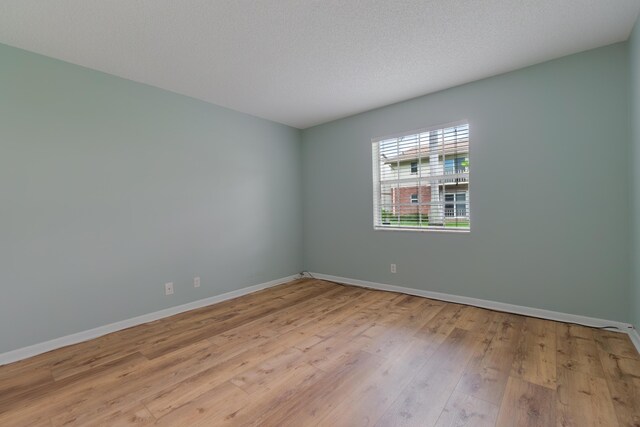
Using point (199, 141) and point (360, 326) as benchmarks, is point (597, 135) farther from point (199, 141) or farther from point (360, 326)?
point (199, 141)

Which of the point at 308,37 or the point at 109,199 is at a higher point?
the point at 308,37

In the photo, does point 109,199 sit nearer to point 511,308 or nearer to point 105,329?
point 105,329

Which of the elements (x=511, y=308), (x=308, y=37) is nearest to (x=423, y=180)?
(x=511, y=308)

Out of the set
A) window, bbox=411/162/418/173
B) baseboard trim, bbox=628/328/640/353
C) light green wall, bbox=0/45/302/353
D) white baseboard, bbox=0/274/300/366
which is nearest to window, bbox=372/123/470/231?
window, bbox=411/162/418/173

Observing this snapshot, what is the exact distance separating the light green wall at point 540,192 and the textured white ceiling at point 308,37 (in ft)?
0.95

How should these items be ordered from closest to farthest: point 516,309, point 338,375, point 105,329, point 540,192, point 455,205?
point 338,375, point 105,329, point 540,192, point 516,309, point 455,205

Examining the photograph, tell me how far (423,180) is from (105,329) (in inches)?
152

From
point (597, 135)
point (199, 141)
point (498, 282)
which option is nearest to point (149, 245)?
point (199, 141)

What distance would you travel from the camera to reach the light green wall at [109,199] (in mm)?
2348

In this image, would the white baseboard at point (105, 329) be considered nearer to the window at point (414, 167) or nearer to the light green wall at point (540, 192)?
the light green wall at point (540, 192)

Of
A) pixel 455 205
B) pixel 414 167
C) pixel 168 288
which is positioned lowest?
pixel 168 288

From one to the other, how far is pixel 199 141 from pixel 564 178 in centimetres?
396

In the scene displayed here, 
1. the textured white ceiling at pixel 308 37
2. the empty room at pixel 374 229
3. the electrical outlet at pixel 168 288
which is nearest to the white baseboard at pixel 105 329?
the empty room at pixel 374 229

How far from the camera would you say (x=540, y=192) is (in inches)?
112
